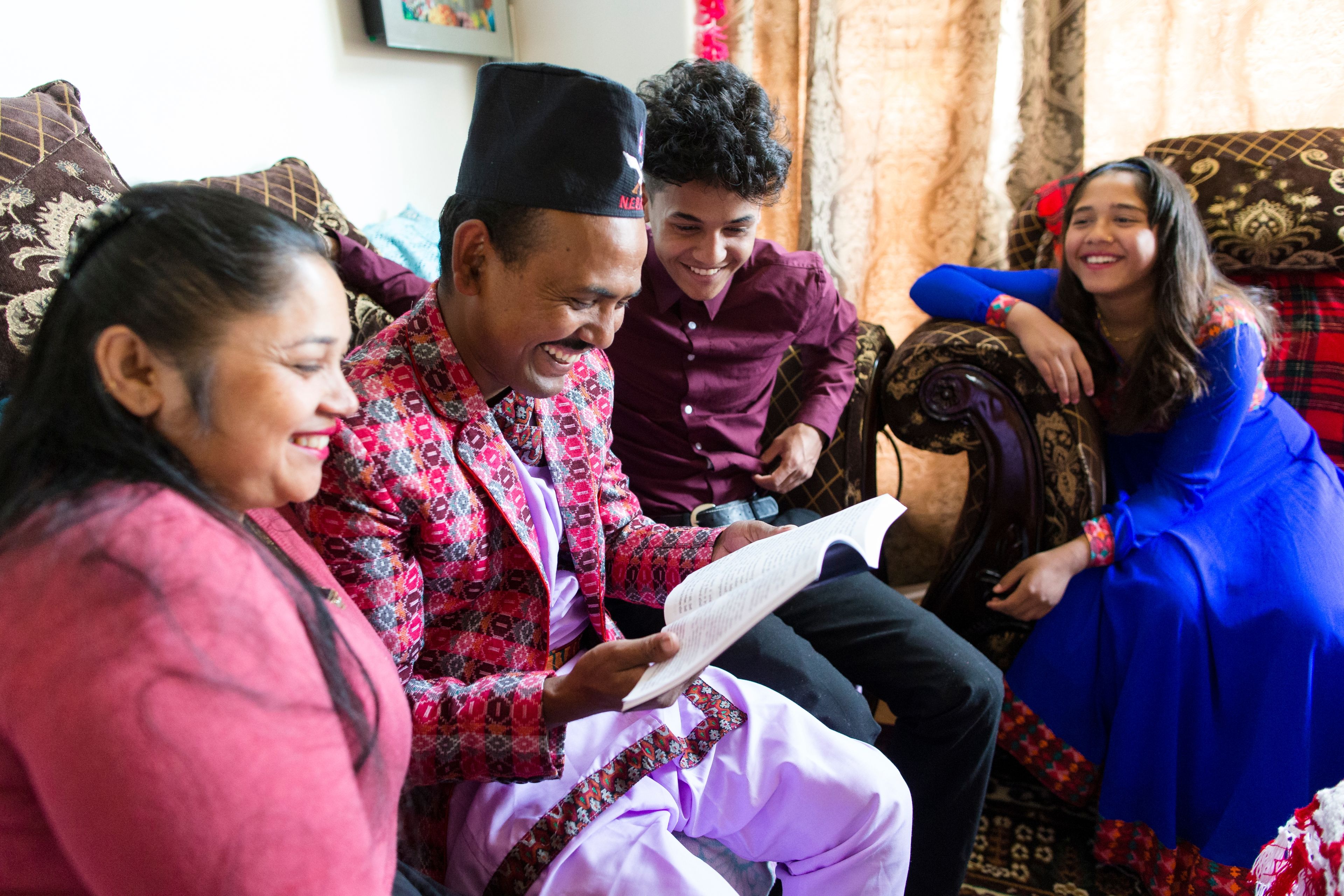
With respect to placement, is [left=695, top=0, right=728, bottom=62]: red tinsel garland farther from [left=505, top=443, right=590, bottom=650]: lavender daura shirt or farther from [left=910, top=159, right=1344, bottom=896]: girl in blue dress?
[left=505, top=443, right=590, bottom=650]: lavender daura shirt

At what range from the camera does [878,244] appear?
7.90 feet

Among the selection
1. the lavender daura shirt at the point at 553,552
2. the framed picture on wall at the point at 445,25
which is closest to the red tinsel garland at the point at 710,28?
the framed picture on wall at the point at 445,25

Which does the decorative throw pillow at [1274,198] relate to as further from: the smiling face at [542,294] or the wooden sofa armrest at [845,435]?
the smiling face at [542,294]

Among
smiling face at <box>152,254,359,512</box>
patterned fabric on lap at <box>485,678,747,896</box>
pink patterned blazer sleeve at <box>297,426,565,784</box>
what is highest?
smiling face at <box>152,254,359,512</box>

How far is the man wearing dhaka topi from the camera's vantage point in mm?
785

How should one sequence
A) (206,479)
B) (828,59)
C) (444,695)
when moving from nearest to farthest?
(206,479), (444,695), (828,59)

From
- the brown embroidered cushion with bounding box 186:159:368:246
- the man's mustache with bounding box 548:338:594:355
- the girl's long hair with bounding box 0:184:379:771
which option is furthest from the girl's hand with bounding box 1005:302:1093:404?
the girl's long hair with bounding box 0:184:379:771

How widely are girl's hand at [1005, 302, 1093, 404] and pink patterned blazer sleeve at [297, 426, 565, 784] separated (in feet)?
3.62

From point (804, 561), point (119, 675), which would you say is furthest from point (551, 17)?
point (119, 675)

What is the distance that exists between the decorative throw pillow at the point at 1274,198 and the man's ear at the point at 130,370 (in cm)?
197

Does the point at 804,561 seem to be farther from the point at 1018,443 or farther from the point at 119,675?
the point at 1018,443

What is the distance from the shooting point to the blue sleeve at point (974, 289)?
1.72m

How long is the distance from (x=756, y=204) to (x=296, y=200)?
28.5 inches

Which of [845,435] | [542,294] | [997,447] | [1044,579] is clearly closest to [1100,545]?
[1044,579]
